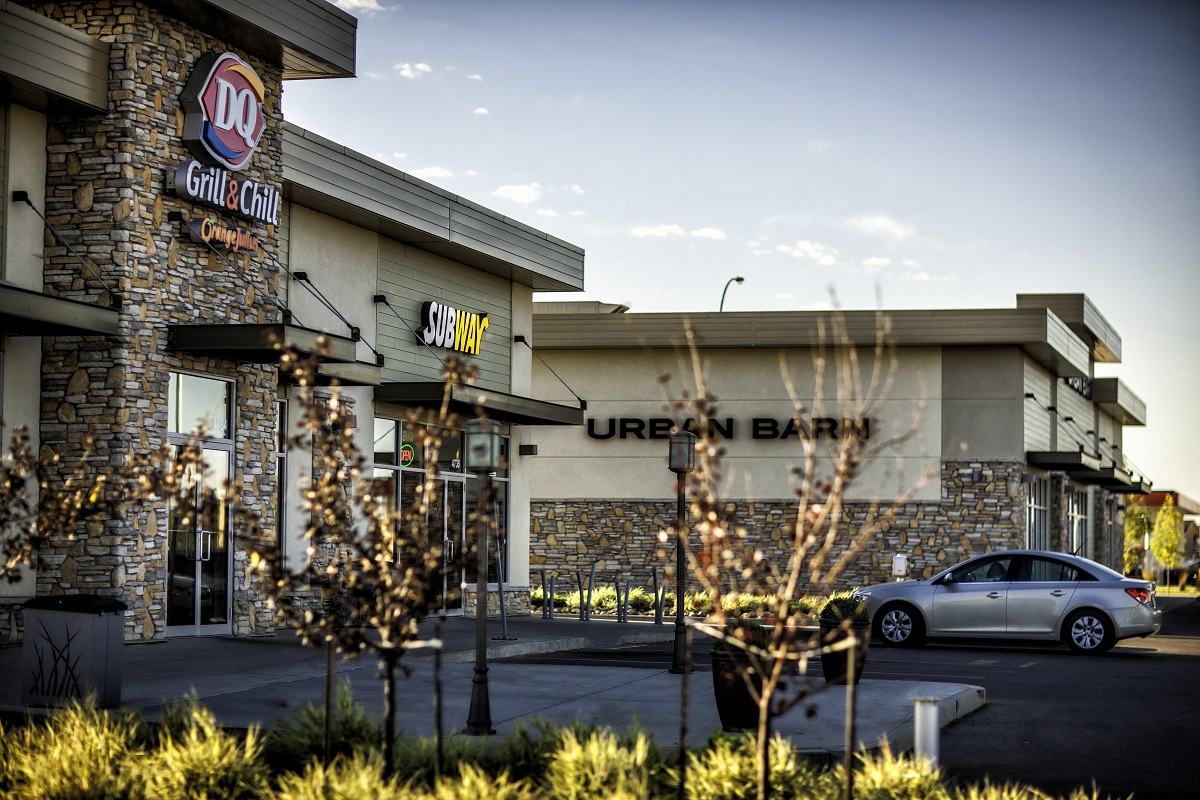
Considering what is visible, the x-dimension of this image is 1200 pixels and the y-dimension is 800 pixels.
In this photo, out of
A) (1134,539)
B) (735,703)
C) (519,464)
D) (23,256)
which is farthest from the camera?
(1134,539)

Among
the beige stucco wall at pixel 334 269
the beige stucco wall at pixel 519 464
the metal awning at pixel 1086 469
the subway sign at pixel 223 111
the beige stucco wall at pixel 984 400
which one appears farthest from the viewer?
the metal awning at pixel 1086 469

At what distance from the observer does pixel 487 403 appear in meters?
23.3

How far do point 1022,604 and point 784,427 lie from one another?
13534 millimetres

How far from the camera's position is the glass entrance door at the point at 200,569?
17672 millimetres

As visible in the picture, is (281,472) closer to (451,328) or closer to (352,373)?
(352,373)

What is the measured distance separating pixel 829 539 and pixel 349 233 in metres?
17.0

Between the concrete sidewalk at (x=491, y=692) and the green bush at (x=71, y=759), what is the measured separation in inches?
43.4

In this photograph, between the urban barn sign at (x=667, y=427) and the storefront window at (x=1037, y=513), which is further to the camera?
the storefront window at (x=1037, y=513)

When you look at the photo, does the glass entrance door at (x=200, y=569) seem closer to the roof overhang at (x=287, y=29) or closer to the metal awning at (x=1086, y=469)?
the roof overhang at (x=287, y=29)

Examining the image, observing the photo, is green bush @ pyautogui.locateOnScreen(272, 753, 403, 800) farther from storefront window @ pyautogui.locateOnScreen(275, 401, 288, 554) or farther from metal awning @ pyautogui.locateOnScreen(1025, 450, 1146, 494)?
metal awning @ pyautogui.locateOnScreen(1025, 450, 1146, 494)

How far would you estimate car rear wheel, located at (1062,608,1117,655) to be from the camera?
68.4ft

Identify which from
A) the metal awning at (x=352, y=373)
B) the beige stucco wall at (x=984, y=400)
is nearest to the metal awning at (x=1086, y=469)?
the beige stucco wall at (x=984, y=400)

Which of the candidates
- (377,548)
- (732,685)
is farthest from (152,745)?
(732,685)

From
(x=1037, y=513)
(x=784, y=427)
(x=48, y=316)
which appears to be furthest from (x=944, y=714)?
(x=1037, y=513)
